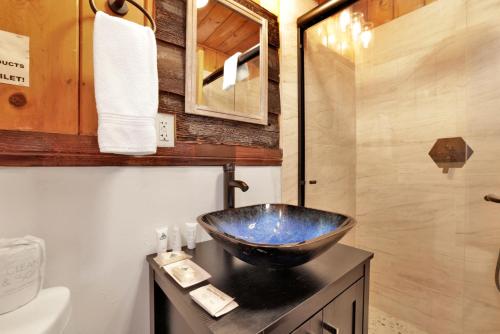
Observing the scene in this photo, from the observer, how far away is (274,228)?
3.21 ft

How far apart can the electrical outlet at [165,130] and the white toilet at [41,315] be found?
529mm

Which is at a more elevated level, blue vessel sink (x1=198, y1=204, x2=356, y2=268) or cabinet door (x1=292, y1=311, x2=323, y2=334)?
blue vessel sink (x1=198, y1=204, x2=356, y2=268)

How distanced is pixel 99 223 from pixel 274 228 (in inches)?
25.3

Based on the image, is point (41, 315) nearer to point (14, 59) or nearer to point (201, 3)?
point (14, 59)

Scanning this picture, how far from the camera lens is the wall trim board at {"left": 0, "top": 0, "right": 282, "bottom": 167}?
64 centimetres

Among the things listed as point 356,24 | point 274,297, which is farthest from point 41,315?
point 356,24

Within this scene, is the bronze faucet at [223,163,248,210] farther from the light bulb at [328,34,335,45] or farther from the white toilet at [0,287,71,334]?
the light bulb at [328,34,335,45]

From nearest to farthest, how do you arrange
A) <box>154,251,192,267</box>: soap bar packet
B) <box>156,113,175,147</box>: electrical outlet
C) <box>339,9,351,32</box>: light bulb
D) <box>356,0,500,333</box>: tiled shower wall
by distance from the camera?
<box>154,251,192,267</box>: soap bar packet
<box>156,113,175,147</box>: electrical outlet
<box>356,0,500,333</box>: tiled shower wall
<box>339,9,351,32</box>: light bulb

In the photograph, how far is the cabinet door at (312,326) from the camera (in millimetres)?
567

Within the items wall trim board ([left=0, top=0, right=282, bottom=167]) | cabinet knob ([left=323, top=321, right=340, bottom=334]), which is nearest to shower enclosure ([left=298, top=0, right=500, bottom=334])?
wall trim board ([left=0, top=0, right=282, bottom=167])

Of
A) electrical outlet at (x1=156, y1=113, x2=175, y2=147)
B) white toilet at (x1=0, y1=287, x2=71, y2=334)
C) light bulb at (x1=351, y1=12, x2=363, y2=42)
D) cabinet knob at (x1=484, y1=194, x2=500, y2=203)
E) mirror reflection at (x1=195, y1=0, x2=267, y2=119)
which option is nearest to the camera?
white toilet at (x1=0, y1=287, x2=71, y2=334)

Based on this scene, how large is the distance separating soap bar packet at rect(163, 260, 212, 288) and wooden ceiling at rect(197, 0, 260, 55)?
875 mm

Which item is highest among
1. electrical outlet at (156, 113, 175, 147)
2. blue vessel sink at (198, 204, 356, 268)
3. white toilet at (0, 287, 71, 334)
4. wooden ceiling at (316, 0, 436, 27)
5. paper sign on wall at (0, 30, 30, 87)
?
wooden ceiling at (316, 0, 436, 27)

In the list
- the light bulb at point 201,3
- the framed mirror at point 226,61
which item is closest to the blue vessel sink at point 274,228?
the framed mirror at point 226,61
